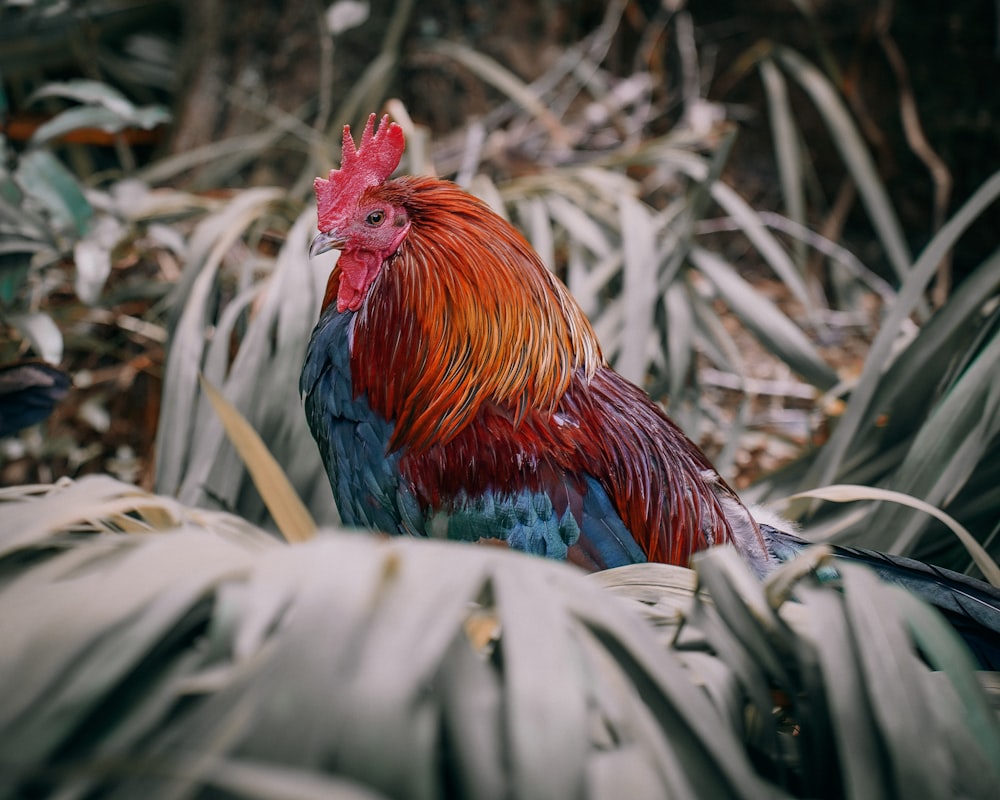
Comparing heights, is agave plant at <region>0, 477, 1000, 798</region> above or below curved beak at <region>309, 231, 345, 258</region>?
below

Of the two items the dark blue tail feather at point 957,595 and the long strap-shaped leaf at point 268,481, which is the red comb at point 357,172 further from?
the dark blue tail feather at point 957,595

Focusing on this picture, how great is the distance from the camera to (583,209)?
6.93 ft

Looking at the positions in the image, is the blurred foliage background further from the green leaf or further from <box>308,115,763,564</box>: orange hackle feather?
<box>308,115,763,564</box>: orange hackle feather

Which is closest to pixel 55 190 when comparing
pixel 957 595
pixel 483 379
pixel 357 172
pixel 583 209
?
pixel 357 172

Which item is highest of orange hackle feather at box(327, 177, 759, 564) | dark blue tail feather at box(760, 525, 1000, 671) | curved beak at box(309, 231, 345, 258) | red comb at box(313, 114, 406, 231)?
red comb at box(313, 114, 406, 231)

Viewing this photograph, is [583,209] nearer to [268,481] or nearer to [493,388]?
[493,388]

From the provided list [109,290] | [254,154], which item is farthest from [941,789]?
[254,154]

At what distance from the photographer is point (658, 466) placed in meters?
1.23

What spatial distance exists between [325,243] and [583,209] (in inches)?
41.4

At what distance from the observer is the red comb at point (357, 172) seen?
1.24 metres

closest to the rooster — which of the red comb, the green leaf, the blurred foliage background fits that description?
the red comb

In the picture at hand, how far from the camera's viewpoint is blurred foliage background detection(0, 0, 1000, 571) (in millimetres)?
1578

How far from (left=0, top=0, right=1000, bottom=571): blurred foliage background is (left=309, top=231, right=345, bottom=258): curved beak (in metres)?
0.42

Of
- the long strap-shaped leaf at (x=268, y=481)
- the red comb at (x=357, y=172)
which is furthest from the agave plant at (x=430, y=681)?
the red comb at (x=357, y=172)
